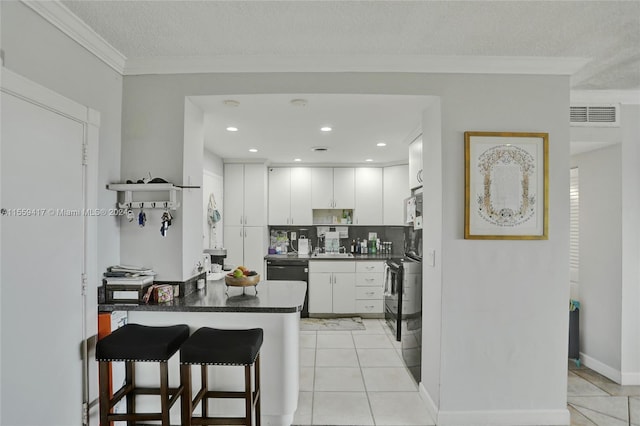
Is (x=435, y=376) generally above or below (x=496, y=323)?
below

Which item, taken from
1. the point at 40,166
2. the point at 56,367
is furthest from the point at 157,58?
the point at 56,367

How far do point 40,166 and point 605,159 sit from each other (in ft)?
14.2

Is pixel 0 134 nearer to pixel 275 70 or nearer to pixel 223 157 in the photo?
A: pixel 275 70

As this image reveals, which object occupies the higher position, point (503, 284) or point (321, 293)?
point (503, 284)

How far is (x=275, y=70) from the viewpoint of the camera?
7.82 ft

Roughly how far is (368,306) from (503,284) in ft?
9.15

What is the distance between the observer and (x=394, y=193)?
5238mm

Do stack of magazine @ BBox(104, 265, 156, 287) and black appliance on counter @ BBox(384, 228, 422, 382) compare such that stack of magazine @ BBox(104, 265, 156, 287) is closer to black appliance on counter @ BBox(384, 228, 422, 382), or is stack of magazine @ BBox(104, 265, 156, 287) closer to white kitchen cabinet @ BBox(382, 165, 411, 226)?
black appliance on counter @ BBox(384, 228, 422, 382)

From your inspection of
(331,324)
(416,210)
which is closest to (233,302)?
(416,210)

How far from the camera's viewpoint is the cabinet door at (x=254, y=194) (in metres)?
5.03

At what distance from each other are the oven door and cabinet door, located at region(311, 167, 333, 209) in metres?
1.59

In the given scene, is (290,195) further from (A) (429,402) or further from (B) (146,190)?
(A) (429,402)

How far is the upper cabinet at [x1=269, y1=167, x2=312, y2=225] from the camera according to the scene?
17.4 ft

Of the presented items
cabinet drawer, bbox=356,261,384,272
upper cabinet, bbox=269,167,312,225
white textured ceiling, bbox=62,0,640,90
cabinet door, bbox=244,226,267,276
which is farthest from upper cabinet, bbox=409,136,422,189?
cabinet door, bbox=244,226,267,276
